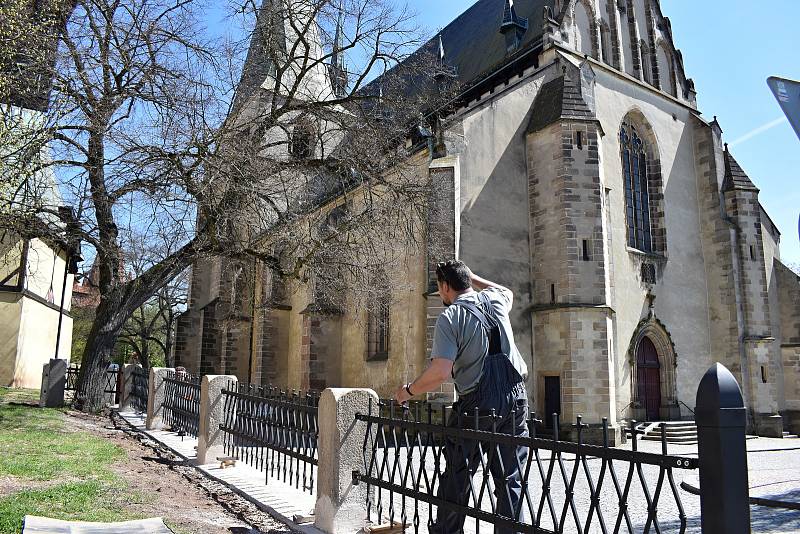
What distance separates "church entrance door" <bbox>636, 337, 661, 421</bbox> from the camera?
1941 cm

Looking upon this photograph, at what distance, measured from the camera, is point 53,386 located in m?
14.3

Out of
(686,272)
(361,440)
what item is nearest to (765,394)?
(686,272)

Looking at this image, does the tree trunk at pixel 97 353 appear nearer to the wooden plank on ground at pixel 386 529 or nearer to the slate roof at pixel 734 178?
the wooden plank on ground at pixel 386 529

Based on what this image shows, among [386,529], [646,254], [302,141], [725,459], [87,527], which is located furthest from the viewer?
[646,254]

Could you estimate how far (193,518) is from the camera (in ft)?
18.0

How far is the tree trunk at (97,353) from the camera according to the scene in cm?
1453

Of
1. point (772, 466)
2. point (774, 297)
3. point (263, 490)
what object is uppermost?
point (774, 297)

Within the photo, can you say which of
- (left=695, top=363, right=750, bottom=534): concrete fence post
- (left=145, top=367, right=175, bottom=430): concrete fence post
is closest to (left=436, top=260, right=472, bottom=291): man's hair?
(left=695, top=363, right=750, bottom=534): concrete fence post

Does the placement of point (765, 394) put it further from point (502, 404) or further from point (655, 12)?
point (502, 404)

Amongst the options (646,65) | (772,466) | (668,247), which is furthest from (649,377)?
(646,65)

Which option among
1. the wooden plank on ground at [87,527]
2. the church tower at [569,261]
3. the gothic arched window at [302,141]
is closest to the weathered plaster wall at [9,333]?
the gothic arched window at [302,141]

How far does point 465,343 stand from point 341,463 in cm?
202

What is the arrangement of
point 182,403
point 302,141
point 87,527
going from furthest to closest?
point 302,141 < point 182,403 < point 87,527

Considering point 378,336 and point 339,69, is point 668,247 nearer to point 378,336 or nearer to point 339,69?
point 378,336
